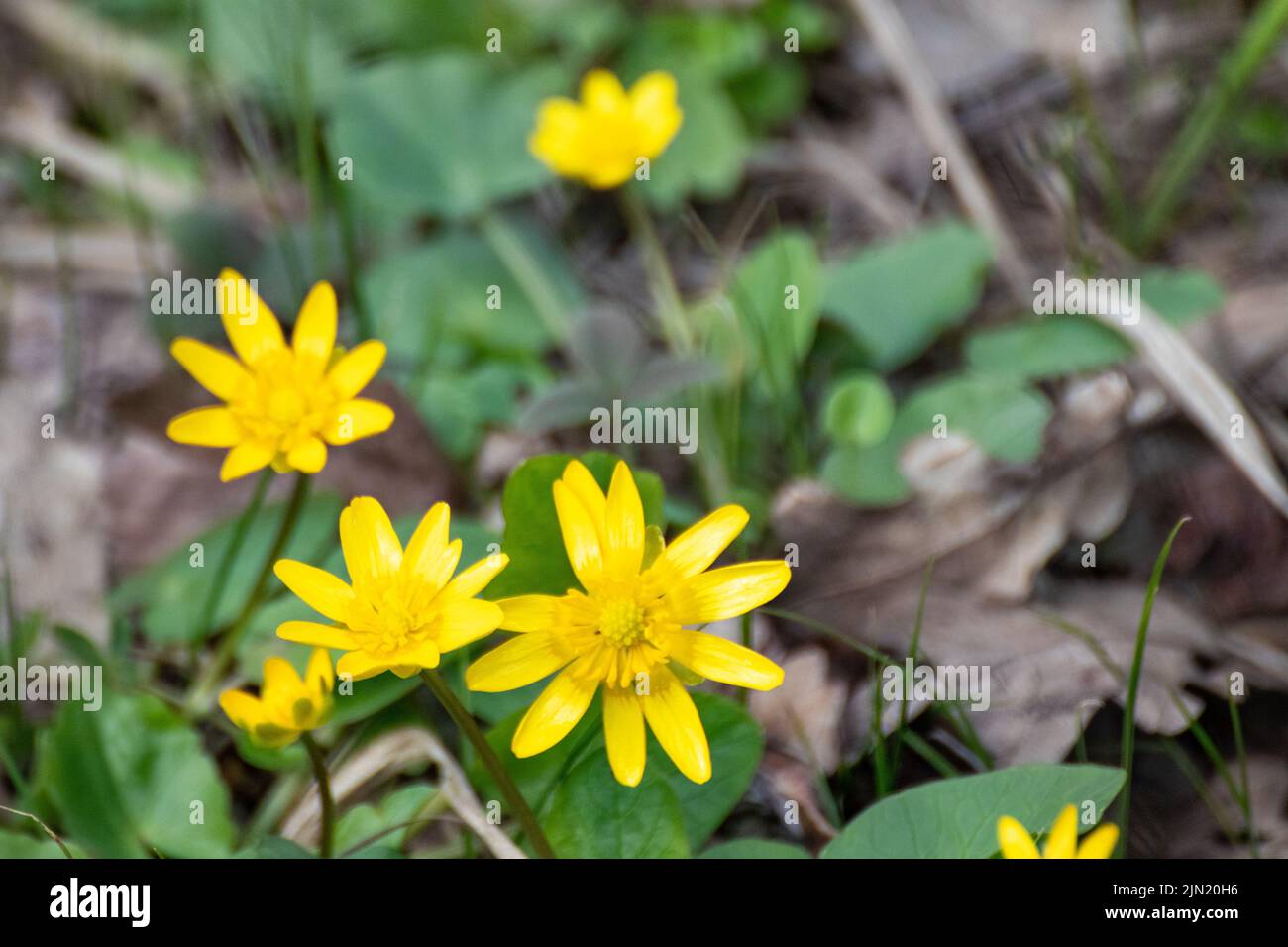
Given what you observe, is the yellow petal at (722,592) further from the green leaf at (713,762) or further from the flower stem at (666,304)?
the flower stem at (666,304)

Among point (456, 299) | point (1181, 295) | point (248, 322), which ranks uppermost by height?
point (456, 299)

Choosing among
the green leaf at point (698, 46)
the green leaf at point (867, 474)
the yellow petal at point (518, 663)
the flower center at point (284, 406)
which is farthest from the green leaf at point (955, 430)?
the green leaf at point (698, 46)

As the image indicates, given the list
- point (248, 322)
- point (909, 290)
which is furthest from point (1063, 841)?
point (909, 290)

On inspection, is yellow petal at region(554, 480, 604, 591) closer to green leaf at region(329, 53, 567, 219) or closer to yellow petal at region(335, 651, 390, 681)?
yellow petal at region(335, 651, 390, 681)

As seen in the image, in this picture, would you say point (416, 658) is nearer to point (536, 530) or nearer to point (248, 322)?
A: point (536, 530)
